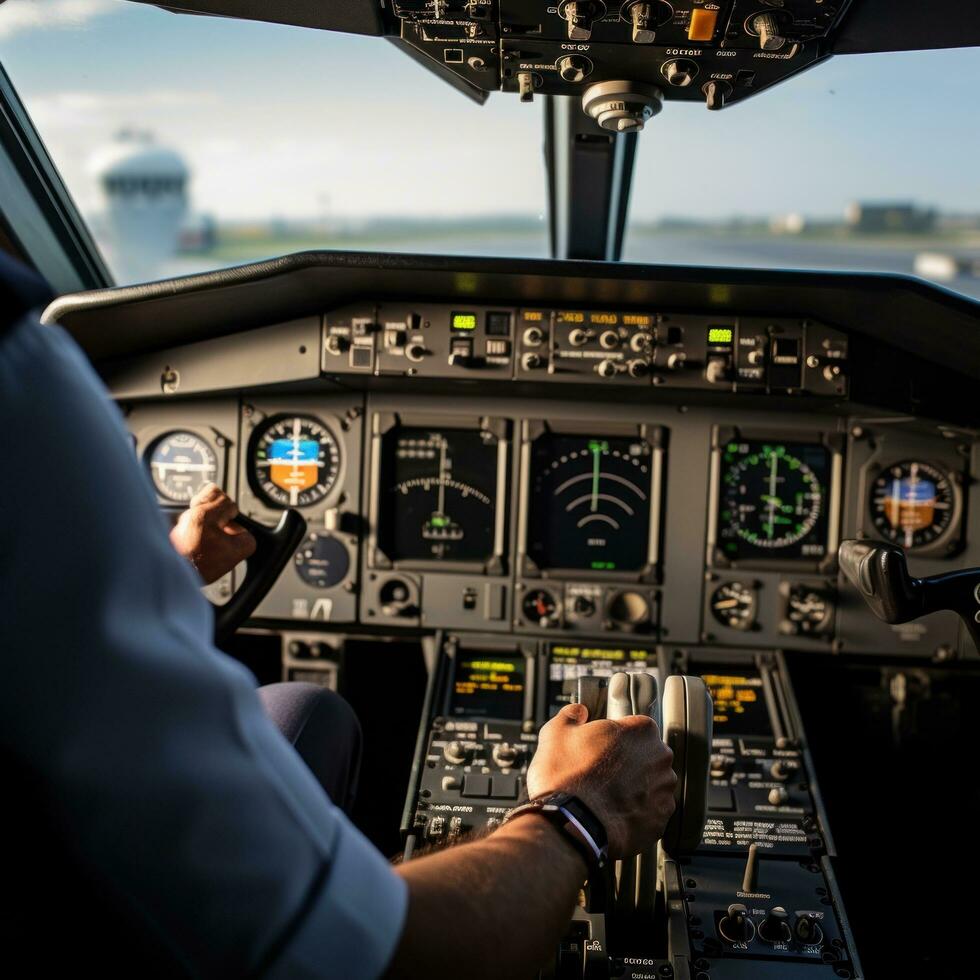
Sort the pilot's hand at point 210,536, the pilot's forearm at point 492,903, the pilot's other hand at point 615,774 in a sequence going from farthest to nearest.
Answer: the pilot's hand at point 210,536 < the pilot's other hand at point 615,774 < the pilot's forearm at point 492,903

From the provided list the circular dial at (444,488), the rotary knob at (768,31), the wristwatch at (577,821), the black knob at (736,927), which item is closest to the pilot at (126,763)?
the wristwatch at (577,821)

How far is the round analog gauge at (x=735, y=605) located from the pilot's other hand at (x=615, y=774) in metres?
1.76

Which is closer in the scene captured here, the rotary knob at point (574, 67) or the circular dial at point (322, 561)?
the rotary knob at point (574, 67)

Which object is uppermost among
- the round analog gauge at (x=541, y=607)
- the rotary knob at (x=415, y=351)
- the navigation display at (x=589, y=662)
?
the rotary knob at (x=415, y=351)

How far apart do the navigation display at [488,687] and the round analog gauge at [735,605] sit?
0.62m

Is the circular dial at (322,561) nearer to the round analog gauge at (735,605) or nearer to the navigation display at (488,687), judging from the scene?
the navigation display at (488,687)

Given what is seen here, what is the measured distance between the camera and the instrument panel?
10.6 feet

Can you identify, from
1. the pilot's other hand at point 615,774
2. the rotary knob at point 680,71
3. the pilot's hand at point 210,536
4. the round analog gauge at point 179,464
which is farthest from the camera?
the round analog gauge at point 179,464

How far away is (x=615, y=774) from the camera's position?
1459mm

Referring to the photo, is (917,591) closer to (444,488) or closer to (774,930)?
(774,930)

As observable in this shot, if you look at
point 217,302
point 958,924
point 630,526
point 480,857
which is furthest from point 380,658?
point 480,857

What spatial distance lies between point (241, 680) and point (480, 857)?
418mm

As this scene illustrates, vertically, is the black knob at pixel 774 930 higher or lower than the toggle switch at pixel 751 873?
lower

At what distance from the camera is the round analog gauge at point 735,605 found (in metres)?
3.26
